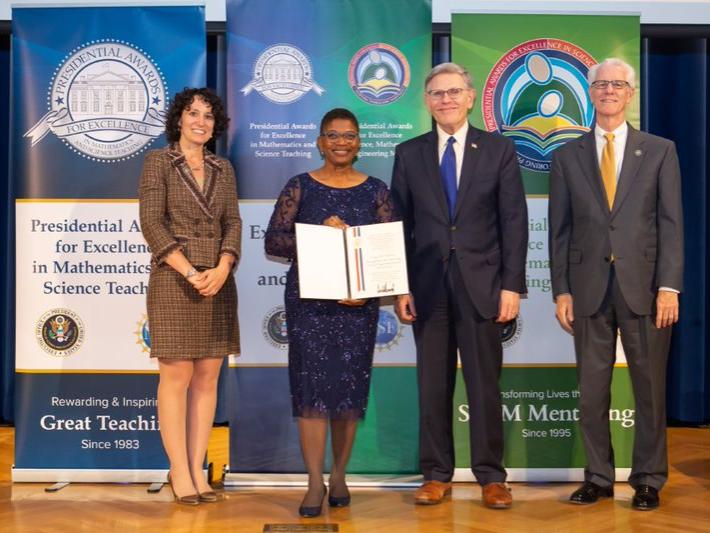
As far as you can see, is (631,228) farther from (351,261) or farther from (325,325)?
(325,325)

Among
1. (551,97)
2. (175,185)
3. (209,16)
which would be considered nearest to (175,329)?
(175,185)

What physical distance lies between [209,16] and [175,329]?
9.23ft

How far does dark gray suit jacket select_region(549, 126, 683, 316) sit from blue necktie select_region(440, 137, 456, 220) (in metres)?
0.51

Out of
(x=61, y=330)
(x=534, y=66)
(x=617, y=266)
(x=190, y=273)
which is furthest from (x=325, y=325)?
(x=534, y=66)

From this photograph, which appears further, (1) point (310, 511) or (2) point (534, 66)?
(2) point (534, 66)

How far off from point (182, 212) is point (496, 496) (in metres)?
1.78

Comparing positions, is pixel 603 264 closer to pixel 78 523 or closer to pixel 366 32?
pixel 366 32

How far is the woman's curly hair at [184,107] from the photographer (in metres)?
3.89

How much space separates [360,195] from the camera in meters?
3.69

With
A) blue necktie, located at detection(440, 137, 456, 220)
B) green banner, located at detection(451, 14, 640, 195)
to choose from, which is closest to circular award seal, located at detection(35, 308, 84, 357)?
blue necktie, located at detection(440, 137, 456, 220)

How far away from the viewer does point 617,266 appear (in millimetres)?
3707

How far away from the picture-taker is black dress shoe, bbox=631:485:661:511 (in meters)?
3.72

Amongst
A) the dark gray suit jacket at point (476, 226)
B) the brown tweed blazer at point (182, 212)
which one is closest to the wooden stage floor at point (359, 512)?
the dark gray suit jacket at point (476, 226)

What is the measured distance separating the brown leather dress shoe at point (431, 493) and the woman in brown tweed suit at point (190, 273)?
890 millimetres
